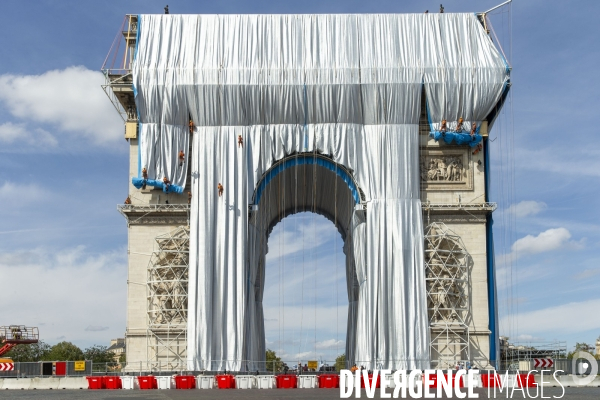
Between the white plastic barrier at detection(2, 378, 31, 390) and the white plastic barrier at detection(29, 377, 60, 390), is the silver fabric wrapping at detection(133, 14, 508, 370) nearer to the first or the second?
the white plastic barrier at detection(29, 377, 60, 390)

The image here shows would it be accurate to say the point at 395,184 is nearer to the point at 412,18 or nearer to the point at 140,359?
the point at 412,18

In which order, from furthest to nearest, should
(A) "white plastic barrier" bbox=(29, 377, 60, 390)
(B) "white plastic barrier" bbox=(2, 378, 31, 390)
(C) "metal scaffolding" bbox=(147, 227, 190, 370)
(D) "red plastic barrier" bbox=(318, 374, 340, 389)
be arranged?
(C) "metal scaffolding" bbox=(147, 227, 190, 370) < (B) "white plastic barrier" bbox=(2, 378, 31, 390) < (A) "white plastic barrier" bbox=(29, 377, 60, 390) < (D) "red plastic barrier" bbox=(318, 374, 340, 389)

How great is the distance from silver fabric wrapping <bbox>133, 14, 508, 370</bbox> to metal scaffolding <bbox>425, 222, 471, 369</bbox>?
3.66 feet

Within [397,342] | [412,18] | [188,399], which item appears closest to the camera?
[188,399]

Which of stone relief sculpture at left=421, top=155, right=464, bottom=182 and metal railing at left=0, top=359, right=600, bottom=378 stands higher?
stone relief sculpture at left=421, top=155, right=464, bottom=182

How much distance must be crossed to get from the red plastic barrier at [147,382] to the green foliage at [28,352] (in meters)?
46.2

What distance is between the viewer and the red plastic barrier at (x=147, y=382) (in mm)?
43281

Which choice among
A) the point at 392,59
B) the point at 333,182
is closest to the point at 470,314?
the point at 333,182

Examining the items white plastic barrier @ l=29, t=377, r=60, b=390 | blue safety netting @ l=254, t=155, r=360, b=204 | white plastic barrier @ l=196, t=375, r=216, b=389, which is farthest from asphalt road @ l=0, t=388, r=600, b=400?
blue safety netting @ l=254, t=155, r=360, b=204

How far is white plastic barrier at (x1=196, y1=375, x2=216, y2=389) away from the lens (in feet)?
144

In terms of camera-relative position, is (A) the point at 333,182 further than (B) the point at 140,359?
Yes

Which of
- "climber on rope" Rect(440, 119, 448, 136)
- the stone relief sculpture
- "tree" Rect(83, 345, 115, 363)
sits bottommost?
"tree" Rect(83, 345, 115, 363)

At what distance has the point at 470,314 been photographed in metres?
48.0

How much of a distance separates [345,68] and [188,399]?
2386 cm
